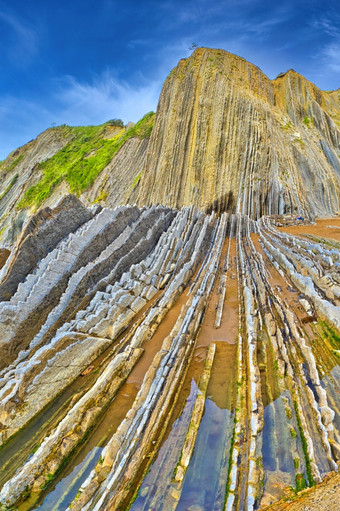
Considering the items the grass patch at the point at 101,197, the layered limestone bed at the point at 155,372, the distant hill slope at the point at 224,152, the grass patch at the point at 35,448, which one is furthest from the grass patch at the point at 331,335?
the grass patch at the point at 101,197

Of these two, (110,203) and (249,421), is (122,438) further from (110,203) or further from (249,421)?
(110,203)

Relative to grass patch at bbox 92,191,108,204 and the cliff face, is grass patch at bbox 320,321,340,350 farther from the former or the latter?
grass patch at bbox 92,191,108,204

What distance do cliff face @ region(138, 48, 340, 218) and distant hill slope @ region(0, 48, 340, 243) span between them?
0.09 meters

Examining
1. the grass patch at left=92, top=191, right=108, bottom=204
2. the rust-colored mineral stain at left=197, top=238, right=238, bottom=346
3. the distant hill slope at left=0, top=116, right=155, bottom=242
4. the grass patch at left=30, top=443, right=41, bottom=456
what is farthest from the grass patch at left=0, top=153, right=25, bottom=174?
the grass patch at left=30, top=443, right=41, bottom=456

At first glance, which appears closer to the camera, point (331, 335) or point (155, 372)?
point (155, 372)

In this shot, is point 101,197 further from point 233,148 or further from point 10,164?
point 10,164

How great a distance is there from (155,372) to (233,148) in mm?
20776

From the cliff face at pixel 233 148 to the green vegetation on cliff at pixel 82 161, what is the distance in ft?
32.8

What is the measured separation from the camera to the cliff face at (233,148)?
20.8m

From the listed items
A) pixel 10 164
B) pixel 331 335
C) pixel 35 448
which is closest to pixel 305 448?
pixel 331 335

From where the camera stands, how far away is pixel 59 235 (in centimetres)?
800

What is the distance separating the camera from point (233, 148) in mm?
22047

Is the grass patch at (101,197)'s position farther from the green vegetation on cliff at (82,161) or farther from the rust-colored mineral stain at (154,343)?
the rust-colored mineral stain at (154,343)

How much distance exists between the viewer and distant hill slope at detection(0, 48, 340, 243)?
21062 millimetres
